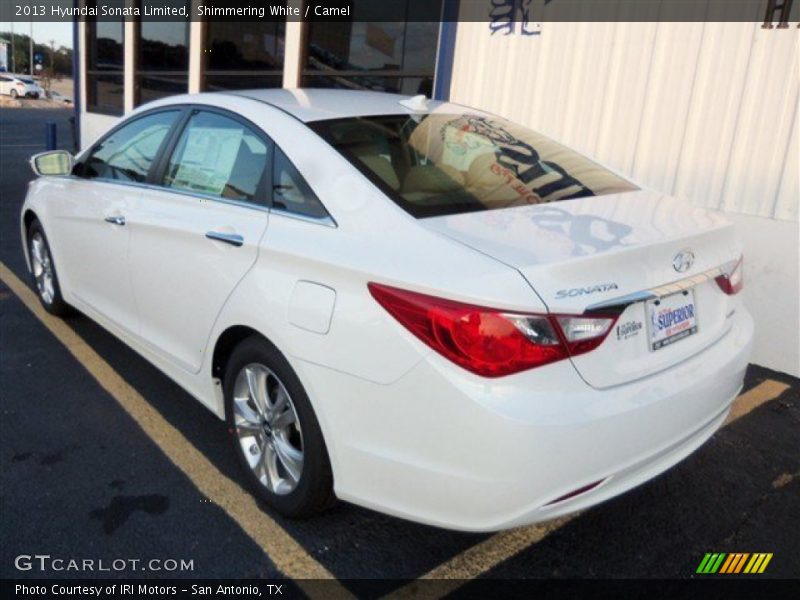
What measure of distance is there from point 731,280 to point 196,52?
986 centimetres

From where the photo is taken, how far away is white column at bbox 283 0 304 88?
8.75m

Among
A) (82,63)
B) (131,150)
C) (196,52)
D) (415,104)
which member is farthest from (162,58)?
(415,104)

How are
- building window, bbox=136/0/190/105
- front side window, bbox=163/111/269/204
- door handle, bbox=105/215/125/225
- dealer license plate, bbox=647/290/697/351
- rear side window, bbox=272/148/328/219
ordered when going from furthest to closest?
building window, bbox=136/0/190/105
door handle, bbox=105/215/125/225
front side window, bbox=163/111/269/204
rear side window, bbox=272/148/328/219
dealer license plate, bbox=647/290/697/351

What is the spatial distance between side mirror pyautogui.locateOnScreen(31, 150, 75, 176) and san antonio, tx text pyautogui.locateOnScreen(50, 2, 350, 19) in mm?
5000

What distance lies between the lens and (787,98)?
4.63 meters

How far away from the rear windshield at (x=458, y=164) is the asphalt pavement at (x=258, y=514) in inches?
50.8

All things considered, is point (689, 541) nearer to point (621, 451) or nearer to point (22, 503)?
point (621, 451)

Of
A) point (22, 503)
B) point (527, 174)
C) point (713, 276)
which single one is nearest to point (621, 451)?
point (713, 276)

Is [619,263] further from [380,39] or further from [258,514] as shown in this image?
[380,39]

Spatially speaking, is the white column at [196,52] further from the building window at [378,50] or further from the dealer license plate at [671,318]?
the dealer license plate at [671,318]

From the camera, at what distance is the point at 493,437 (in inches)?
81.2

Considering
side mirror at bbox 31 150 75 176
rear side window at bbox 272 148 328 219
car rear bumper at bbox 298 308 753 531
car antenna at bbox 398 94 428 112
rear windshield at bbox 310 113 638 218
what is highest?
car antenna at bbox 398 94 428 112

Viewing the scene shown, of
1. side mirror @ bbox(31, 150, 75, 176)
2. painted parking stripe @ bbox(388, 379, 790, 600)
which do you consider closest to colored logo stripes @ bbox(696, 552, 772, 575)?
painted parking stripe @ bbox(388, 379, 790, 600)

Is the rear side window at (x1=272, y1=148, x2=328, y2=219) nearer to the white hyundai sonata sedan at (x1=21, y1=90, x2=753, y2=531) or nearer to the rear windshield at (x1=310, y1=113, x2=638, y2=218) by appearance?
the white hyundai sonata sedan at (x1=21, y1=90, x2=753, y2=531)
